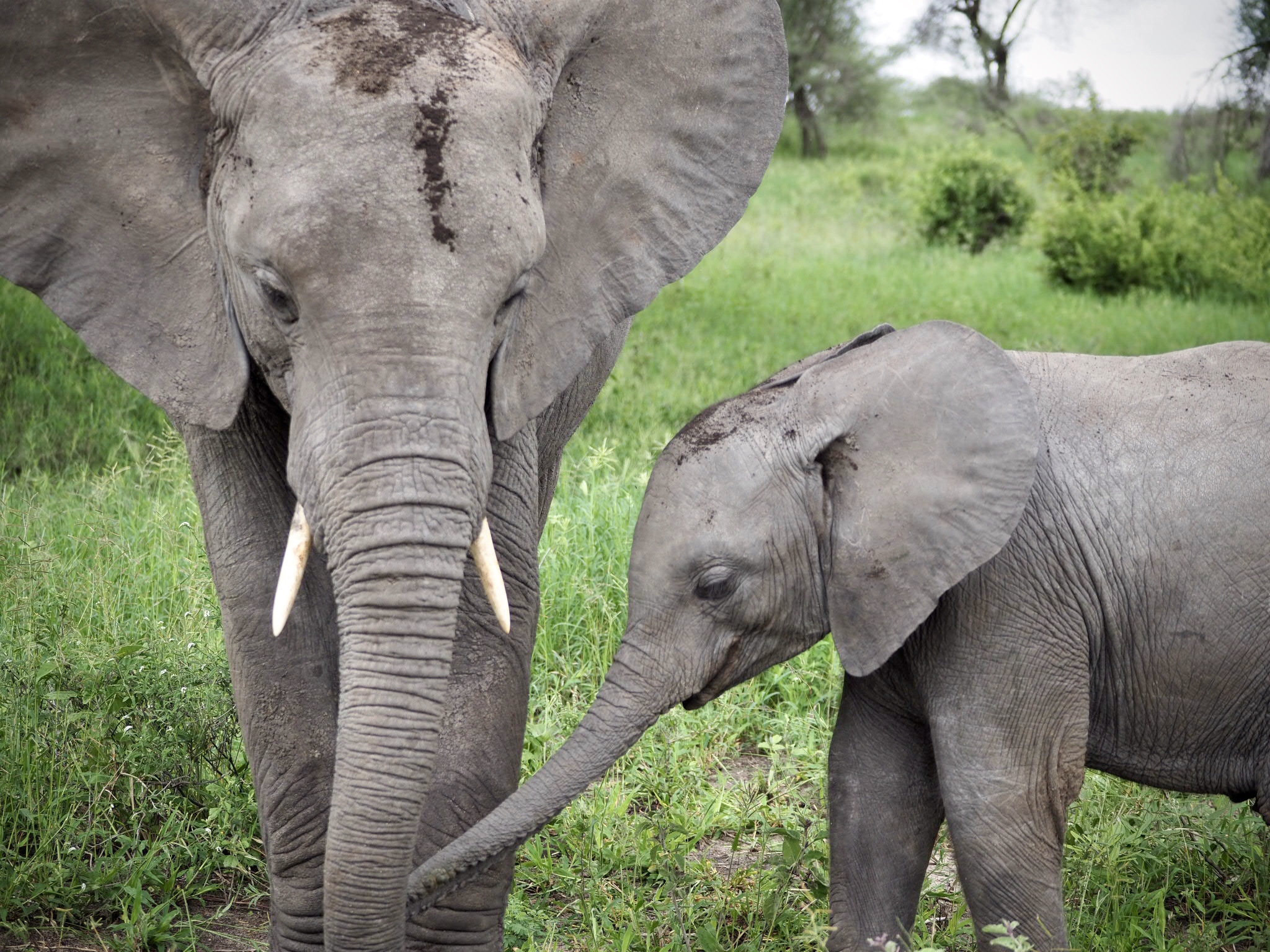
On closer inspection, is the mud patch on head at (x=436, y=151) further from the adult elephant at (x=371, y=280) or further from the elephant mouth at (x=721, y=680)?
the elephant mouth at (x=721, y=680)

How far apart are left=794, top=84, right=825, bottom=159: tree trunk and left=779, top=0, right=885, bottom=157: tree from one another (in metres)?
0.01

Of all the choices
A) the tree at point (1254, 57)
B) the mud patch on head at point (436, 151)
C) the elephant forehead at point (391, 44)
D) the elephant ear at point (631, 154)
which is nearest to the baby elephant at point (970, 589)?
the elephant ear at point (631, 154)

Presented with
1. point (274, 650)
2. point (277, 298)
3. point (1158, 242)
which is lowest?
point (274, 650)

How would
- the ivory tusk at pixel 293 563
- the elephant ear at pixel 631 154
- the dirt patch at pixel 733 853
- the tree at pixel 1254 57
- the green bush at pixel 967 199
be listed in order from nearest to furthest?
the ivory tusk at pixel 293 563 < the elephant ear at pixel 631 154 < the dirt patch at pixel 733 853 < the tree at pixel 1254 57 < the green bush at pixel 967 199

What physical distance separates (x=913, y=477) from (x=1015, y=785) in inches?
25.7

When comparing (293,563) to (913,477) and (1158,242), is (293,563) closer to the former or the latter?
(913,477)

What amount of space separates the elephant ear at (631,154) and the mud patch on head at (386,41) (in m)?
0.35

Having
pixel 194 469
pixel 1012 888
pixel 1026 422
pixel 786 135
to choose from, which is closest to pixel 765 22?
pixel 1026 422

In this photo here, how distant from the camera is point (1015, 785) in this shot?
298cm

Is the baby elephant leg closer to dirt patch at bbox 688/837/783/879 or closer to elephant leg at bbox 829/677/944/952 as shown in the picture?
elephant leg at bbox 829/677/944/952

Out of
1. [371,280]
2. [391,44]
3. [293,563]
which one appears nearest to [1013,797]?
[293,563]

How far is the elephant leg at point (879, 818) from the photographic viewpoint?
3.34 meters

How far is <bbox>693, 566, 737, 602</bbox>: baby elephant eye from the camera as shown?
9.48ft

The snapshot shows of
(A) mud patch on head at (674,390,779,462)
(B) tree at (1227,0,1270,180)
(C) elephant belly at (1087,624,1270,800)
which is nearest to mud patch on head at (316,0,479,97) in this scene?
(A) mud patch on head at (674,390,779,462)
